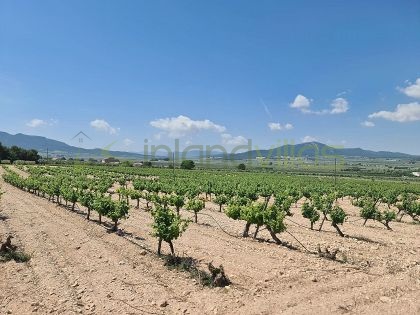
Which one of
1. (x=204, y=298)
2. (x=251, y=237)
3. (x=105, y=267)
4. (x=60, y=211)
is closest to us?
(x=204, y=298)

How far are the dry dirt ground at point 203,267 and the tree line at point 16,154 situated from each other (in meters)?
127

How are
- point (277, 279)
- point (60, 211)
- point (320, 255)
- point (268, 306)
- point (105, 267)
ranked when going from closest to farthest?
1. point (268, 306)
2. point (277, 279)
3. point (105, 267)
4. point (320, 255)
5. point (60, 211)

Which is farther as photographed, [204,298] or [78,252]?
[78,252]

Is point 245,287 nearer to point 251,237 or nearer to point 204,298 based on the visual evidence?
point 204,298

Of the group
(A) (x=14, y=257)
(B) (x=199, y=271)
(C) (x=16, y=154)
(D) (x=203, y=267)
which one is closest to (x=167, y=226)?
(D) (x=203, y=267)

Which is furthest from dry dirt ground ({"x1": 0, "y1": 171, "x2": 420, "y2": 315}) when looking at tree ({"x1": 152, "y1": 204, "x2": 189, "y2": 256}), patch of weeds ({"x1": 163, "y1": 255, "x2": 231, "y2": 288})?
tree ({"x1": 152, "y1": 204, "x2": 189, "y2": 256})

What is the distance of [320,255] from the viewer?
628 inches

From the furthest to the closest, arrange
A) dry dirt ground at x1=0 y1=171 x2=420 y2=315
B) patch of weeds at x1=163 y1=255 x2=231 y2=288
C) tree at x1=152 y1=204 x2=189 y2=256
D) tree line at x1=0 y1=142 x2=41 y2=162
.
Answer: tree line at x1=0 y1=142 x2=41 y2=162 < tree at x1=152 y1=204 x2=189 y2=256 < patch of weeds at x1=163 y1=255 x2=231 y2=288 < dry dirt ground at x1=0 y1=171 x2=420 y2=315

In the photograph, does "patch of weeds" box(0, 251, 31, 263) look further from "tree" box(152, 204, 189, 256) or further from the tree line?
the tree line

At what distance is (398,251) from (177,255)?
34.6 ft

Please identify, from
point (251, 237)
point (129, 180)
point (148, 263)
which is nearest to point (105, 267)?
point (148, 263)

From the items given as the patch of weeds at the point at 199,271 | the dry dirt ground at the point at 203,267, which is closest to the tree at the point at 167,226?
the patch of weeds at the point at 199,271

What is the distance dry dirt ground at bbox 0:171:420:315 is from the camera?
10.9 m

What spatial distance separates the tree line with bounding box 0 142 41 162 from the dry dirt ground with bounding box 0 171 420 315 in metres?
127
